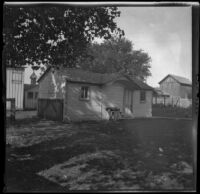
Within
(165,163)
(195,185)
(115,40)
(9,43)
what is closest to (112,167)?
(165,163)

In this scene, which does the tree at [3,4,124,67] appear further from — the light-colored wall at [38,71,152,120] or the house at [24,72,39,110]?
the light-colored wall at [38,71,152,120]

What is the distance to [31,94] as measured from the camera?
7.63 meters

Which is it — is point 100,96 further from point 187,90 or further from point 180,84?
point 187,90

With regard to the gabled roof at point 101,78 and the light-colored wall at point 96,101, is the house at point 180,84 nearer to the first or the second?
the gabled roof at point 101,78

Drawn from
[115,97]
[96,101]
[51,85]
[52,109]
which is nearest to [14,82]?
[51,85]

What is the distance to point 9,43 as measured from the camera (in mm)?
5488

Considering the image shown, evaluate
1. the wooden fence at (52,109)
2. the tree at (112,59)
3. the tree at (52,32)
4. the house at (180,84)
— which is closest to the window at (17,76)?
the tree at (52,32)

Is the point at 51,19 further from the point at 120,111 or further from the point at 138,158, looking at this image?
the point at 138,158

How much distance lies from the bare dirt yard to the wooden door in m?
0.38

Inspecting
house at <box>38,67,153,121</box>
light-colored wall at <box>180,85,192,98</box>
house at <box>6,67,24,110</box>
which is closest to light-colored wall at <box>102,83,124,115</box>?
house at <box>38,67,153,121</box>

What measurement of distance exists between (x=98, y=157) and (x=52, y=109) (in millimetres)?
2880

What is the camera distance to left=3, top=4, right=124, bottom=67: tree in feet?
18.1

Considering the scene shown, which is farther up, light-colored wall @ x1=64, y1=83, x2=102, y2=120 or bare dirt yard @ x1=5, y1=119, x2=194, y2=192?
light-colored wall @ x1=64, y1=83, x2=102, y2=120

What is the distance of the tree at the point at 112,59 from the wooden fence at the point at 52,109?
6.05 feet
